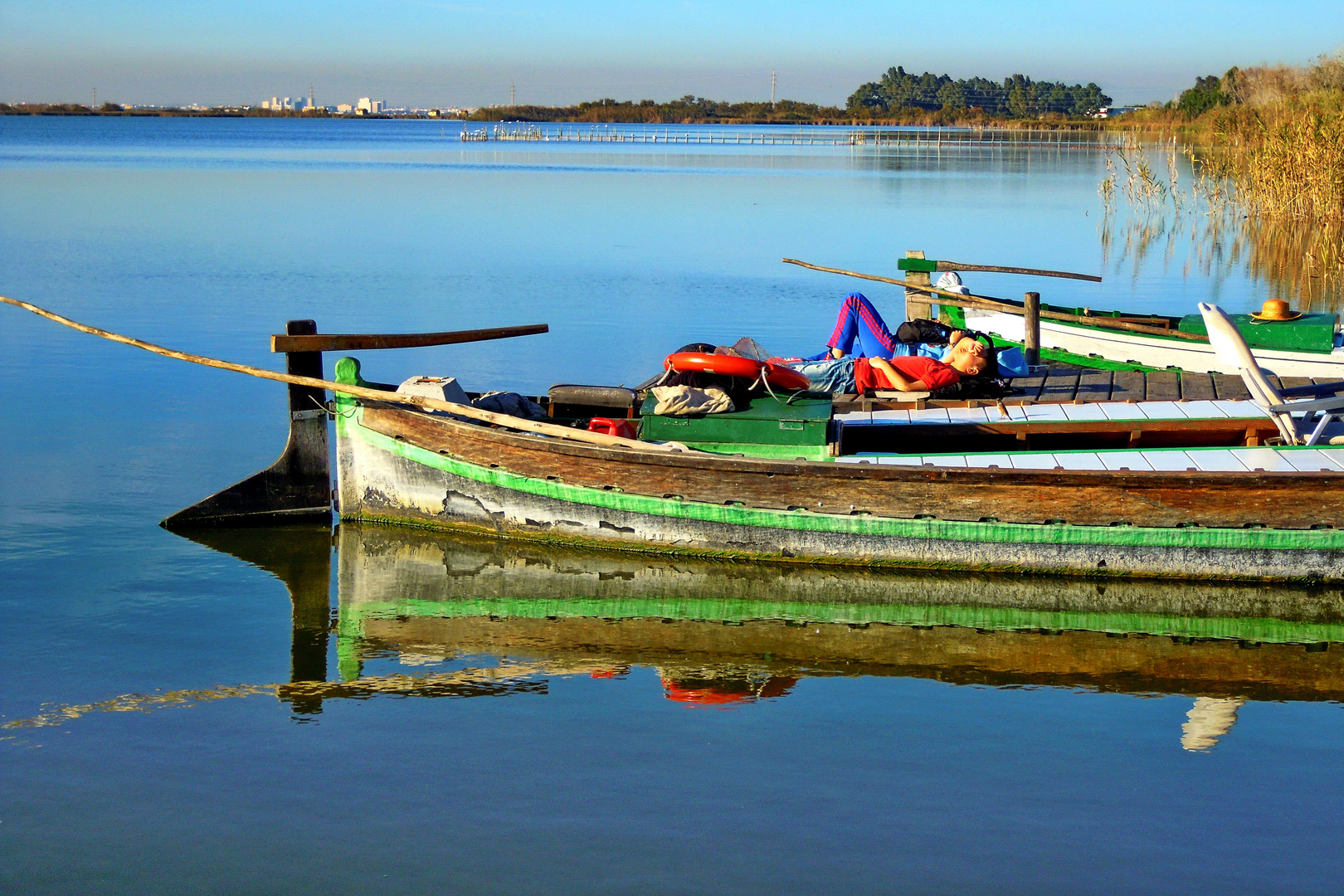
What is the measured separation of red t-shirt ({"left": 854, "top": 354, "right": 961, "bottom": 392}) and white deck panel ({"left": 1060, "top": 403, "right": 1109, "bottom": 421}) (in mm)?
1066

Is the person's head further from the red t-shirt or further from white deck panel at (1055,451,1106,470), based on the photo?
white deck panel at (1055,451,1106,470)

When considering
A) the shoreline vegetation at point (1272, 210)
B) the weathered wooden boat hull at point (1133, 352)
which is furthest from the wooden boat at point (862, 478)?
the shoreline vegetation at point (1272, 210)

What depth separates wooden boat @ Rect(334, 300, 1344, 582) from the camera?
933 centimetres

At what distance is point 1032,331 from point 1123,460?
476cm

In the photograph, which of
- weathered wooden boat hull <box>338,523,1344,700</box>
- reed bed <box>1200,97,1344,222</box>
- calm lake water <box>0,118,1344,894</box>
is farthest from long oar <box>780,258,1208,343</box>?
reed bed <box>1200,97,1344,222</box>

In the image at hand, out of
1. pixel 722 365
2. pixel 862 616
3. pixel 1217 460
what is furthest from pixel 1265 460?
pixel 722 365

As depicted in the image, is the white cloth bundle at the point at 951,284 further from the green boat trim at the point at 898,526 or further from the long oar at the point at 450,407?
the long oar at the point at 450,407

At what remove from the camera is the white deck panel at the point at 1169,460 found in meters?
9.74

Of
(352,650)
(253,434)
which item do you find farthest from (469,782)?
(253,434)

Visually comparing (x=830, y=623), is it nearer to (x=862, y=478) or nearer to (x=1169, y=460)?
(x=862, y=478)

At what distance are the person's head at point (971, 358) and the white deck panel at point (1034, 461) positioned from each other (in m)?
2.01

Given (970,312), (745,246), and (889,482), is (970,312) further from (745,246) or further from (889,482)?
(745,246)

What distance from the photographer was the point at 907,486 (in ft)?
31.5

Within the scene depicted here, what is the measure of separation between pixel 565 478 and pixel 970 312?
921cm
